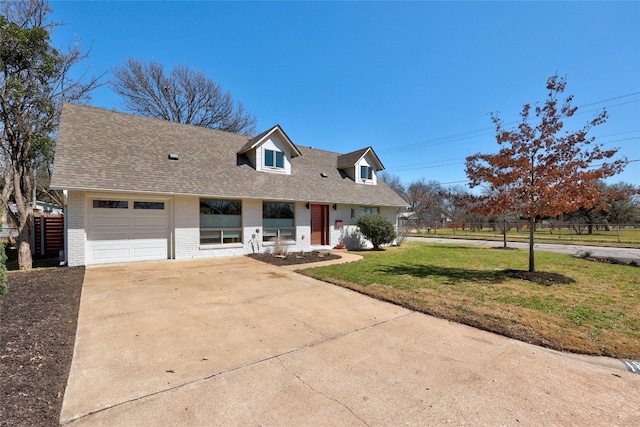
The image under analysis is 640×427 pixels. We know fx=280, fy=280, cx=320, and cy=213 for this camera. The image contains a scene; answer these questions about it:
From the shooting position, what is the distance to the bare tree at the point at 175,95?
73.6 ft

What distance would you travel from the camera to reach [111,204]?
391 inches

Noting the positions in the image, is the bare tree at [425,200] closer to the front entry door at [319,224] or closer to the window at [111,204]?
the front entry door at [319,224]

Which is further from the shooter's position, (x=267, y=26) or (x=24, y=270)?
(x=267, y=26)

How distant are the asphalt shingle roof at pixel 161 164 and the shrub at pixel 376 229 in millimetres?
1496

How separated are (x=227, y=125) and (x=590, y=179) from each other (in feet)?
86.1

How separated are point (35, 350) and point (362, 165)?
17.3 meters

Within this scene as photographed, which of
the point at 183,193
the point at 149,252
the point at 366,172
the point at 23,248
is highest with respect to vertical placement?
the point at 366,172

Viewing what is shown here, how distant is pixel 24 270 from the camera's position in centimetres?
886

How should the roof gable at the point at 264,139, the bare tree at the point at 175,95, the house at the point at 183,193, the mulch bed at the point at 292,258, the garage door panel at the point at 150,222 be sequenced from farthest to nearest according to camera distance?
the bare tree at the point at 175,95 → the roof gable at the point at 264,139 → the mulch bed at the point at 292,258 → the garage door panel at the point at 150,222 → the house at the point at 183,193

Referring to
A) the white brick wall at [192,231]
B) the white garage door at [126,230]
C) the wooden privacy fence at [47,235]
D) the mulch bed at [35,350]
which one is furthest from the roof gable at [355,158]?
the wooden privacy fence at [47,235]

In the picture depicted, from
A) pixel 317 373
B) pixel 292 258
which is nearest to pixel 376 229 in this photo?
pixel 292 258

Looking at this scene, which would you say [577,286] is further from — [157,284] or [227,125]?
[227,125]

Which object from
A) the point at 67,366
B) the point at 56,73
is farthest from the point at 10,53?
the point at 67,366

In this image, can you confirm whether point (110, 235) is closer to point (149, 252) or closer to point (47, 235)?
point (149, 252)
